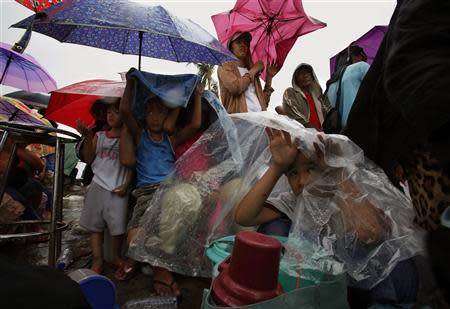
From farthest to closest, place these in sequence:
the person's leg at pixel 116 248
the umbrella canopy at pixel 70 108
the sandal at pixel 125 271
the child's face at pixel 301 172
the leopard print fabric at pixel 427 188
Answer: the umbrella canopy at pixel 70 108
the person's leg at pixel 116 248
the sandal at pixel 125 271
the child's face at pixel 301 172
the leopard print fabric at pixel 427 188

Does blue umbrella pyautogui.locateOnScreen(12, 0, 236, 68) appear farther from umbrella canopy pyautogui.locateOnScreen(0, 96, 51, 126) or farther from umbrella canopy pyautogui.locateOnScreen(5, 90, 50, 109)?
umbrella canopy pyautogui.locateOnScreen(5, 90, 50, 109)

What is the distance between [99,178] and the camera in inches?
102

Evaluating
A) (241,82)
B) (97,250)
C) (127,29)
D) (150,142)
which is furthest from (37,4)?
(97,250)

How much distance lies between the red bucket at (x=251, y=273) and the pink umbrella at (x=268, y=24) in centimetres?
340

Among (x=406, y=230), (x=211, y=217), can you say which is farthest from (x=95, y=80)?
(x=406, y=230)

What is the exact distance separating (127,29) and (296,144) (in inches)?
68.8

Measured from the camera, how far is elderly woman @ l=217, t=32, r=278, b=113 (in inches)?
123

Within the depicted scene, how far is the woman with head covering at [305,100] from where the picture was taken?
11.6 ft

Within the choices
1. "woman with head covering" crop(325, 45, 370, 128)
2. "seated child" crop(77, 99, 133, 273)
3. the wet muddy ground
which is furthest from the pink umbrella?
the wet muddy ground

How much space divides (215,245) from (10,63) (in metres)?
5.01

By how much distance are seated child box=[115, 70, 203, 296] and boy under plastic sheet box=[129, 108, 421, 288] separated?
0.80 metres

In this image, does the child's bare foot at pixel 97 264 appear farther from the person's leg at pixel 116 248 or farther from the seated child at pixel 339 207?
the seated child at pixel 339 207

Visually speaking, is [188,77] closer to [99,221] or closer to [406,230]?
[99,221]

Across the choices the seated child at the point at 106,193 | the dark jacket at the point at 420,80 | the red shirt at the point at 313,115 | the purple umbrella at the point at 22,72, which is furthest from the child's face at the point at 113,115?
the purple umbrella at the point at 22,72
